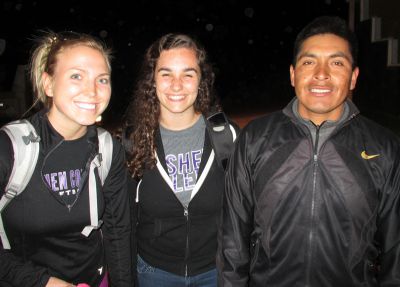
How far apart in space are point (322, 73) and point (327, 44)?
0.20 meters

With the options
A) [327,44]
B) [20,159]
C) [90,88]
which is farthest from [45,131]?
[327,44]

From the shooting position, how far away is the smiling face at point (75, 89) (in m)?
2.13

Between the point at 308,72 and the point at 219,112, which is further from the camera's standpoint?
the point at 219,112

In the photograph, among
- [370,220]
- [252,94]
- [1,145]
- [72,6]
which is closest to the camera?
[1,145]

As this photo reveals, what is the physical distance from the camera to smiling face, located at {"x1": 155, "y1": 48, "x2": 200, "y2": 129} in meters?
2.59

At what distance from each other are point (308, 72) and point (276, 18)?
2460 centimetres

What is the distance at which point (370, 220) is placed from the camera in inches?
78.7

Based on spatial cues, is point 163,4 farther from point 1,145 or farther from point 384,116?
point 1,145

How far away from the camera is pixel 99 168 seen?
88.3 inches

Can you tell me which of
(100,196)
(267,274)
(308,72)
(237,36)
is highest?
(237,36)

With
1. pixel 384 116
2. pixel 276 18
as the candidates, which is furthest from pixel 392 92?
pixel 276 18

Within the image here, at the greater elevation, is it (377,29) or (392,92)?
(377,29)

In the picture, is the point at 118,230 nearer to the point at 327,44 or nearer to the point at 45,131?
the point at 45,131

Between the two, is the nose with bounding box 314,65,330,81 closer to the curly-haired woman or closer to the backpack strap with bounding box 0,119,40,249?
the curly-haired woman
